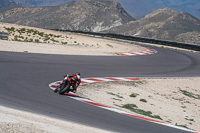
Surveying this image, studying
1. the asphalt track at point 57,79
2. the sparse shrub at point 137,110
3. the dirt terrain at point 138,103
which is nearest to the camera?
the dirt terrain at point 138,103

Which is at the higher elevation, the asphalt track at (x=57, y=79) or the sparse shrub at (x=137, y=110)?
the asphalt track at (x=57, y=79)

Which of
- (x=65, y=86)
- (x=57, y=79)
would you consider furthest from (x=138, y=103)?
(x=57, y=79)

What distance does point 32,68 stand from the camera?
1927 cm

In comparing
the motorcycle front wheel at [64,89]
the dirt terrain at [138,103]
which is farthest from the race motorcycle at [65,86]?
Result: the dirt terrain at [138,103]

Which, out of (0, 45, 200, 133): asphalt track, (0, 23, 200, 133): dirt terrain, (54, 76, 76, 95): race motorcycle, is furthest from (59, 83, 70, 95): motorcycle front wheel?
(0, 23, 200, 133): dirt terrain

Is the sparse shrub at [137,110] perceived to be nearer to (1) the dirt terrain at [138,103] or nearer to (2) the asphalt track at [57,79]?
(1) the dirt terrain at [138,103]

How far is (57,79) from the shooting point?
17.3m

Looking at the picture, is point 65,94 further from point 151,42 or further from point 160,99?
point 151,42

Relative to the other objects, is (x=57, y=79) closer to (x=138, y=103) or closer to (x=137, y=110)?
(x=138, y=103)

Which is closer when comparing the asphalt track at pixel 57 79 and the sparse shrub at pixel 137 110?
the asphalt track at pixel 57 79

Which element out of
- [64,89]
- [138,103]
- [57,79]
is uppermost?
[64,89]

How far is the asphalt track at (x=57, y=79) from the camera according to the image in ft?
37.0

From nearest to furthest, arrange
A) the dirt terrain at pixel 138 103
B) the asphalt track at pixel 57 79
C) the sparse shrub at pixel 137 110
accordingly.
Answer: the dirt terrain at pixel 138 103 → the asphalt track at pixel 57 79 → the sparse shrub at pixel 137 110

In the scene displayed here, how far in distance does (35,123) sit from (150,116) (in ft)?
17.7
